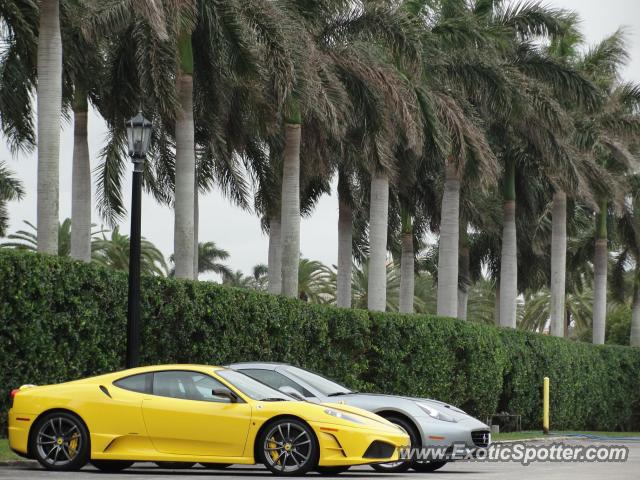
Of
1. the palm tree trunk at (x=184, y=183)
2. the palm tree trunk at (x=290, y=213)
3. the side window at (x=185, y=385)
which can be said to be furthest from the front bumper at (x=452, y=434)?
the palm tree trunk at (x=290, y=213)

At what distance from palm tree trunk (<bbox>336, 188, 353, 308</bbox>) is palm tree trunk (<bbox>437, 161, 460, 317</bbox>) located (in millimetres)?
3898

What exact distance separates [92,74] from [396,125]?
819 centimetres

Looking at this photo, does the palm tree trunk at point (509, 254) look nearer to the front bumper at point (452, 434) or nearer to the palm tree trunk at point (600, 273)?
the palm tree trunk at point (600, 273)

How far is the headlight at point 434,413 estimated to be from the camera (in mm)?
17141

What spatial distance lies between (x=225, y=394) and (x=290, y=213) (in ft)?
57.4

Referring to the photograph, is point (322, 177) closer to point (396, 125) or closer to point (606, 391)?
point (396, 125)

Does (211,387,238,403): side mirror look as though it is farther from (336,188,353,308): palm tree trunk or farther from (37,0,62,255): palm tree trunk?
(336,188,353,308): palm tree trunk

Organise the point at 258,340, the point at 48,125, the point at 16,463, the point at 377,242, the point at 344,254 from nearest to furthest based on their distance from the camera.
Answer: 1. the point at 16,463
2. the point at 258,340
3. the point at 48,125
4. the point at 377,242
5. the point at 344,254

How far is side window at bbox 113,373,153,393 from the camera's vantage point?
14.8 m

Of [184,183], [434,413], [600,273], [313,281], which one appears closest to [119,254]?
[313,281]


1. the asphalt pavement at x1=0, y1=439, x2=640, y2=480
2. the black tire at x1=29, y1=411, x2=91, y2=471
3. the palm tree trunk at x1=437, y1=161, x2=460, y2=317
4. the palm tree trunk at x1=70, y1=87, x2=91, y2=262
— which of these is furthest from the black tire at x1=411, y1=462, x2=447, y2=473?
the palm tree trunk at x1=437, y1=161, x2=460, y2=317

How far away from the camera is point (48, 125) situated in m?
25.0

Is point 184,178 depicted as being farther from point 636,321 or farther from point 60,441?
point 636,321

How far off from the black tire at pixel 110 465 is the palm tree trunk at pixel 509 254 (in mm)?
31255
